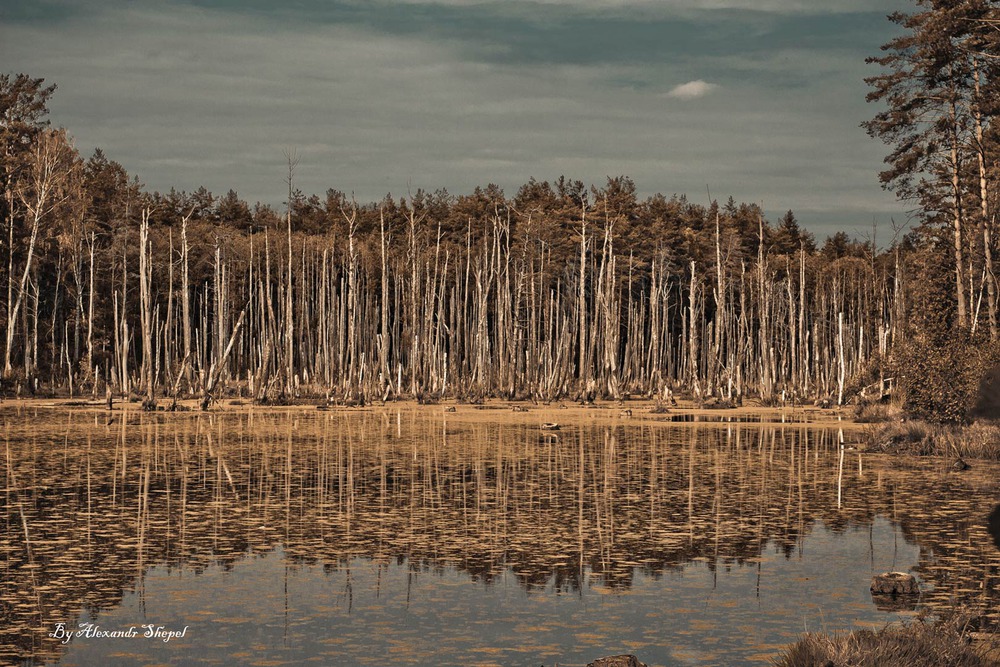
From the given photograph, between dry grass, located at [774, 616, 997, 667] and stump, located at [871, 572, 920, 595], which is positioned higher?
dry grass, located at [774, 616, 997, 667]

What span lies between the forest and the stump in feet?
45.8

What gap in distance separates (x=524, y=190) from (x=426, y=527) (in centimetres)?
6801

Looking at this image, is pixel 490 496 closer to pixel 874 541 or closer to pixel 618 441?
pixel 874 541

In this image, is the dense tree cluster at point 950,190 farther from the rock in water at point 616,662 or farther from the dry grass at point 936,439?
the rock in water at point 616,662

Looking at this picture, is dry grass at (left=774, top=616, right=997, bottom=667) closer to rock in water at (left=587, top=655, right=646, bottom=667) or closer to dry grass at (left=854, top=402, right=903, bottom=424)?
rock in water at (left=587, top=655, right=646, bottom=667)

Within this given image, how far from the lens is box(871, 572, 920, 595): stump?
1055 cm

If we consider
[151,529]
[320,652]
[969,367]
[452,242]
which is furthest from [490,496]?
[452,242]

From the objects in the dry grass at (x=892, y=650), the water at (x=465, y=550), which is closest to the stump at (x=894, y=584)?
the water at (x=465, y=550)

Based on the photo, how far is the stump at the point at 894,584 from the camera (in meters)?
10.6

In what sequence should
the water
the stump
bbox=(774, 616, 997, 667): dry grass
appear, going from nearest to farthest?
bbox=(774, 616, 997, 667): dry grass → the water → the stump

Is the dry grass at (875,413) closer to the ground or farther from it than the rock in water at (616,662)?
farther from it

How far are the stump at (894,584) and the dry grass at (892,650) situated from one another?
Answer: 97.1 inches

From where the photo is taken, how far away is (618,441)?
27234mm

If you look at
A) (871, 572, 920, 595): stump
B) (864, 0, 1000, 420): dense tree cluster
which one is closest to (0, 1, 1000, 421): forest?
(864, 0, 1000, 420): dense tree cluster
